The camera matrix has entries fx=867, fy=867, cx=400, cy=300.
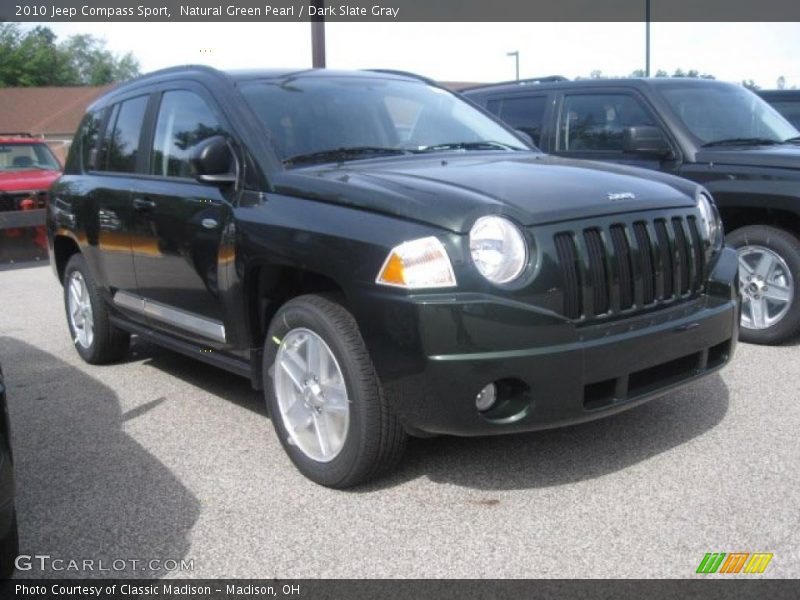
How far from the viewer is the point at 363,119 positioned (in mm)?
4637

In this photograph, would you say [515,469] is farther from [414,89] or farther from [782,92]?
[782,92]

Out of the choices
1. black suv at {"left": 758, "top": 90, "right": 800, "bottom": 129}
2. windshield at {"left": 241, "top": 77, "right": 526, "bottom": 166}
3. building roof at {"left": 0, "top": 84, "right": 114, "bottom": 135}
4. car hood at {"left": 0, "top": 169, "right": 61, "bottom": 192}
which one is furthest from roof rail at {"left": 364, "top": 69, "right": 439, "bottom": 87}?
building roof at {"left": 0, "top": 84, "right": 114, "bottom": 135}

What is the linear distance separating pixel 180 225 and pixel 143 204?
1.64ft

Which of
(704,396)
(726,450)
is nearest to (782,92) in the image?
(704,396)

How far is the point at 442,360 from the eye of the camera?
3.26 metres

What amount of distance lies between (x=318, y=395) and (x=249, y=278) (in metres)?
0.72

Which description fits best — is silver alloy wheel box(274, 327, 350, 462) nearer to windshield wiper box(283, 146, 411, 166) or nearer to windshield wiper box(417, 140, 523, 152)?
windshield wiper box(283, 146, 411, 166)

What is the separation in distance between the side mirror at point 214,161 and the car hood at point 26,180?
31.6 ft

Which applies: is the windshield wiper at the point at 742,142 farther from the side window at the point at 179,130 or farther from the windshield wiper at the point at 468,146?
the side window at the point at 179,130

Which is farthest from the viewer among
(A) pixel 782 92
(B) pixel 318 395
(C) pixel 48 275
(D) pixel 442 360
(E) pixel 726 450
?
(C) pixel 48 275

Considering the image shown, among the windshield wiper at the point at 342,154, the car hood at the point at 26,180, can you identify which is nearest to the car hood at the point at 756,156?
the windshield wiper at the point at 342,154

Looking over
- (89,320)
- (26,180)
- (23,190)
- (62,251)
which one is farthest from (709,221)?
(26,180)

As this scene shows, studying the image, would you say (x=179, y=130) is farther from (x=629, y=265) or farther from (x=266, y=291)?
(x=629, y=265)

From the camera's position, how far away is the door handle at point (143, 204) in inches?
193
